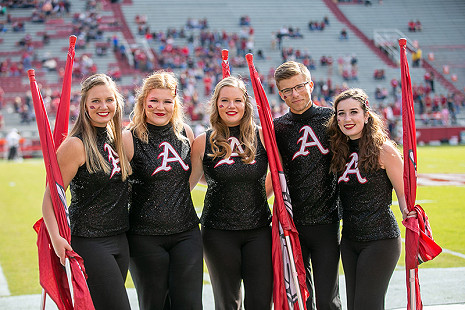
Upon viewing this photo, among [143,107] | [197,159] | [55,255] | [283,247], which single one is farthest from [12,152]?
[283,247]

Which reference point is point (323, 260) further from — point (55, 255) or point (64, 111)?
point (64, 111)

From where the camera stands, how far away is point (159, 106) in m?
3.77

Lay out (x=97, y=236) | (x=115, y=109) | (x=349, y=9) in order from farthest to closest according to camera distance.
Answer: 1. (x=349, y=9)
2. (x=115, y=109)
3. (x=97, y=236)

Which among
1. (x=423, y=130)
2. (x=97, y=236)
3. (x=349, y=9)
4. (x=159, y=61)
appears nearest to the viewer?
(x=97, y=236)

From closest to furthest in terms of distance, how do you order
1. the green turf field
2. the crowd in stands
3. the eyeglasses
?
the eyeglasses
the green turf field
the crowd in stands

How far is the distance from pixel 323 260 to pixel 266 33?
3140 centimetres

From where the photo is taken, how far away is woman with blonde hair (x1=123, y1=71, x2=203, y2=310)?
356 centimetres

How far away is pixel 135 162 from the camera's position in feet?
12.1

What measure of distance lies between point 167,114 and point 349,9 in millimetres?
Result: 36249

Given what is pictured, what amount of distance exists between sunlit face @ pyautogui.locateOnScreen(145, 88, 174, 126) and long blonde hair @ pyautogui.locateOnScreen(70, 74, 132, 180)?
0.61ft

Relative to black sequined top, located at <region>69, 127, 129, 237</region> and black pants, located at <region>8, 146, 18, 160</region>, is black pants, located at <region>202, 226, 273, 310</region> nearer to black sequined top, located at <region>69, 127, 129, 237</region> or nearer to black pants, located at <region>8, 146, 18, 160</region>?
black sequined top, located at <region>69, 127, 129, 237</region>

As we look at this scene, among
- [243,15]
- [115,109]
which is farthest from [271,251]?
[243,15]

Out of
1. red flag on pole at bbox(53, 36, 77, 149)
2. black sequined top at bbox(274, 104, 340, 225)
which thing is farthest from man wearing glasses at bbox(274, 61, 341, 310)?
red flag on pole at bbox(53, 36, 77, 149)

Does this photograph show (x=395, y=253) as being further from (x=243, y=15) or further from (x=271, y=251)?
(x=243, y=15)
